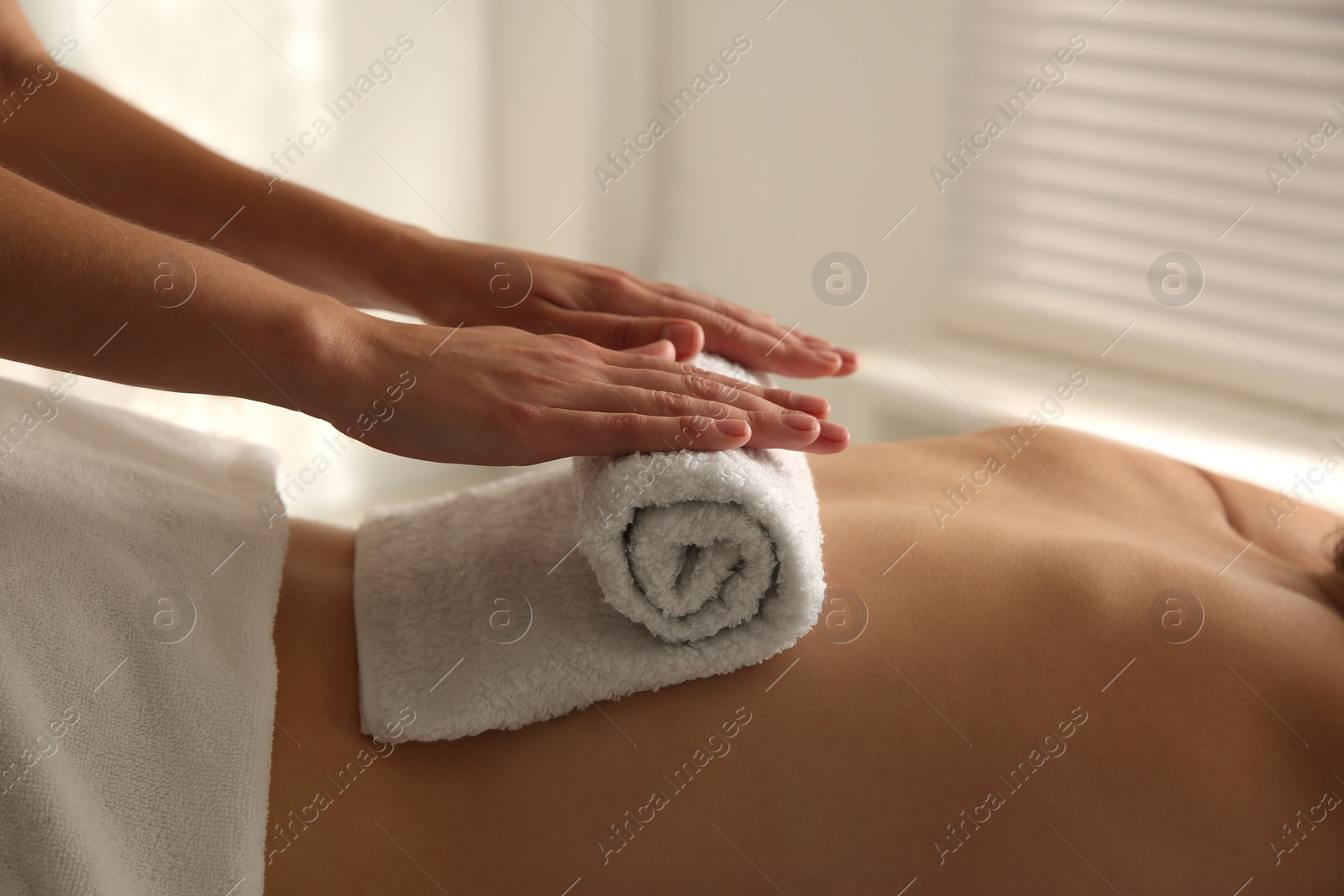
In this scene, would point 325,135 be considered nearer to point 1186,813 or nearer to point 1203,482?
point 1203,482

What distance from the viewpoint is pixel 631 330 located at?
0.92 metres

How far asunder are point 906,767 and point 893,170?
1.15 metres

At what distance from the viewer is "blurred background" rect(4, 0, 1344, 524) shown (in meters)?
1.31

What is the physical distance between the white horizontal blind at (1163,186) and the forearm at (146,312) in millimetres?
1169

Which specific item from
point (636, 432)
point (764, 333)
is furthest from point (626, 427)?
point (764, 333)

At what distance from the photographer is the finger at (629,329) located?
880 millimetres

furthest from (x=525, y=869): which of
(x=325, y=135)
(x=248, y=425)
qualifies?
(x=325, y=135)

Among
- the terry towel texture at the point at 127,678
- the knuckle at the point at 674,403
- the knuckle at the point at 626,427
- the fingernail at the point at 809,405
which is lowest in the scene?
the terry towel texture at the point at 127,678

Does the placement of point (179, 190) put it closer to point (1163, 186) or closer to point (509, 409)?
point (509, 409)

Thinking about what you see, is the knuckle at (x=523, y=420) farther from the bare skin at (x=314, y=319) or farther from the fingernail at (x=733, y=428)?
the fingernail at (x=733, y=428)

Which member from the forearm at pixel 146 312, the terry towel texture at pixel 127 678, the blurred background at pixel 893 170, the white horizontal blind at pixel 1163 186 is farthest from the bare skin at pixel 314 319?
the white horizontal blind at pixel 1163 186

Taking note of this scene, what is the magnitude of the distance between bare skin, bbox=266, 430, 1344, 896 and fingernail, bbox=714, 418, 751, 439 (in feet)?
0.57

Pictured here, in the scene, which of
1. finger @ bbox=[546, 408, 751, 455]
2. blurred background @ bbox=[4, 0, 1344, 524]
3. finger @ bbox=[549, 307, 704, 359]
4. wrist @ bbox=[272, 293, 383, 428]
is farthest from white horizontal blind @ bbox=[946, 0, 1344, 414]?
wrist @ bbox=[272, 293, 383, 428]

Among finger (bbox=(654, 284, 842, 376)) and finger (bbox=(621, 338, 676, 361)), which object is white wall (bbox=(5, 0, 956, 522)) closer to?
finger (bbox=(654, 284, 842, 376))
